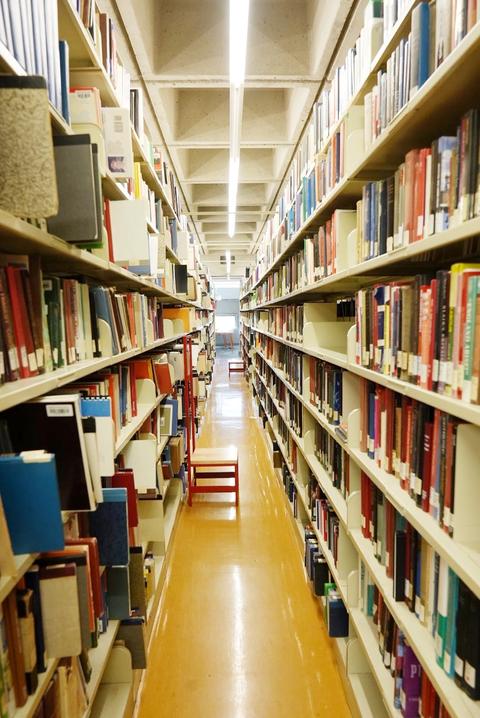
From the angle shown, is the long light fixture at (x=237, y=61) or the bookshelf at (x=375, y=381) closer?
the bookshelf at (x=375, y=381)

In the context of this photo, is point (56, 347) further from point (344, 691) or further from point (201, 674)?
point (344, 691)

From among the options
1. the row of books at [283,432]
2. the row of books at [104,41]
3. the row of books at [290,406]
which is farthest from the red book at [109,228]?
the row of books at [283,432]

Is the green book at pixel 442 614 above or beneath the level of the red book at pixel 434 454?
beneath

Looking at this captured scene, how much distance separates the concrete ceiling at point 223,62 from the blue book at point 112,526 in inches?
A: 103

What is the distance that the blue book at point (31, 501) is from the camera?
2.83ft

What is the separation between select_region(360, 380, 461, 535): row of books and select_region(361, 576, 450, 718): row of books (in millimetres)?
506

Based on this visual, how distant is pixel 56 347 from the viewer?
1.32m

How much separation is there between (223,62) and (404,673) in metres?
3.64

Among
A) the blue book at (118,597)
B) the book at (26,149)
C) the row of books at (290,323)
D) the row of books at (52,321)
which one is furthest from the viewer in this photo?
the row of books at (290,323)

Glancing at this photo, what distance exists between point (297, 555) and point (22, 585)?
2426 mm

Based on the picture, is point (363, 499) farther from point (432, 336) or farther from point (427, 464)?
point (432, 336)

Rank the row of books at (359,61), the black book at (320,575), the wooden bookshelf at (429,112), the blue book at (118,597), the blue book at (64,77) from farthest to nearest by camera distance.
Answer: the black book at (320,575), the blue book at (118,597), the row of books at (359,61), the blue book at (64,77), the wooden bookshelf at (429,112)

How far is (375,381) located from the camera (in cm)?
147

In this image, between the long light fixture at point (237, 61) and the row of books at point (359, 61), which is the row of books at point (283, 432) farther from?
the long light fixture at point (237, 61)
